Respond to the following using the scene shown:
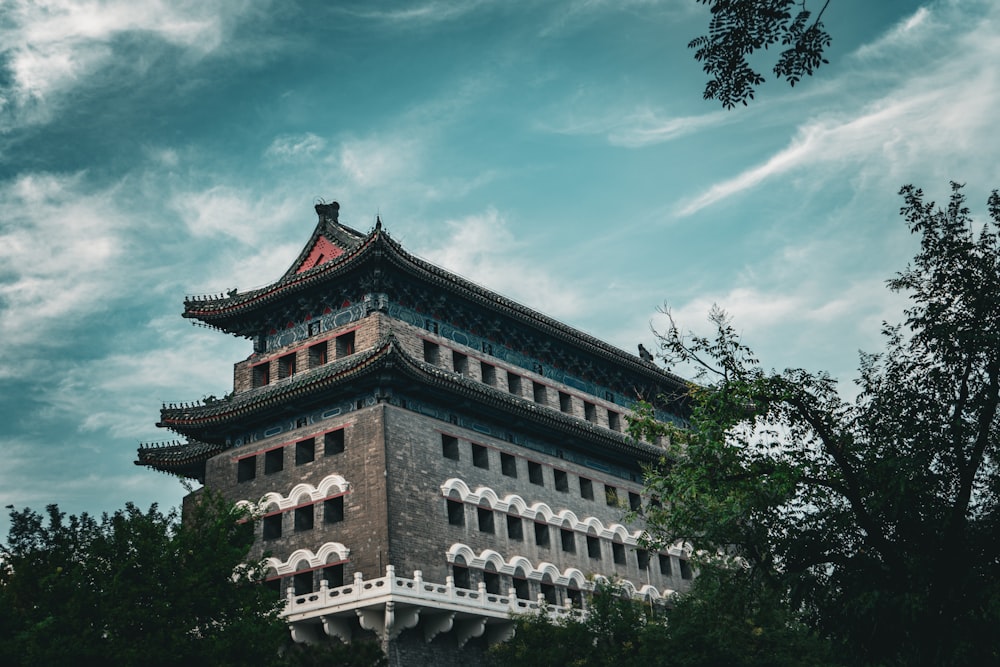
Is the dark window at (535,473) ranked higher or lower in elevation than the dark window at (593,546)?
higher

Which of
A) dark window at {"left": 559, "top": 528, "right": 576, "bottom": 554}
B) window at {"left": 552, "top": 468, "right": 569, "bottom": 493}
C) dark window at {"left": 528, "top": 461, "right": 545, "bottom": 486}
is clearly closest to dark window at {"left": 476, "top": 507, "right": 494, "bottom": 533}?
dark window at {"left": 528, "top": 461, "right": 545, "bottom": 486}

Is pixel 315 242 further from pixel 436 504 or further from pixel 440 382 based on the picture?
pixel 436 504

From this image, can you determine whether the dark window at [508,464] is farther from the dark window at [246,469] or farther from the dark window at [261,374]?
the dark window at [261,374]

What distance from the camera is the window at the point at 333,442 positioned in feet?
104

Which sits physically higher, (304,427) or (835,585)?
(304,427)

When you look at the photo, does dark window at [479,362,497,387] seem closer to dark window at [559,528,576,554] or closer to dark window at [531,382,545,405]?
dark window at [531,382,545,405]

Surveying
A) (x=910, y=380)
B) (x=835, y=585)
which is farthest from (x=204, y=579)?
(x=910, y=380)

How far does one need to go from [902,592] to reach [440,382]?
17.3 m

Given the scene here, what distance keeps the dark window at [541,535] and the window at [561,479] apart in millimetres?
2057

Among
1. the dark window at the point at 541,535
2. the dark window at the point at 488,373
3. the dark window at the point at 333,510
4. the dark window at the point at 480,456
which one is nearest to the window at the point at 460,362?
the dark window at the point at 488,373

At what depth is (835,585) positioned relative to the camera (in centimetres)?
Answer: 1769

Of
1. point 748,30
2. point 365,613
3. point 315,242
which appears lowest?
point 365,613

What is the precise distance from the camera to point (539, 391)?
1510 inches

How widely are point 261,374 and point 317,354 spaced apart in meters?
2.74
